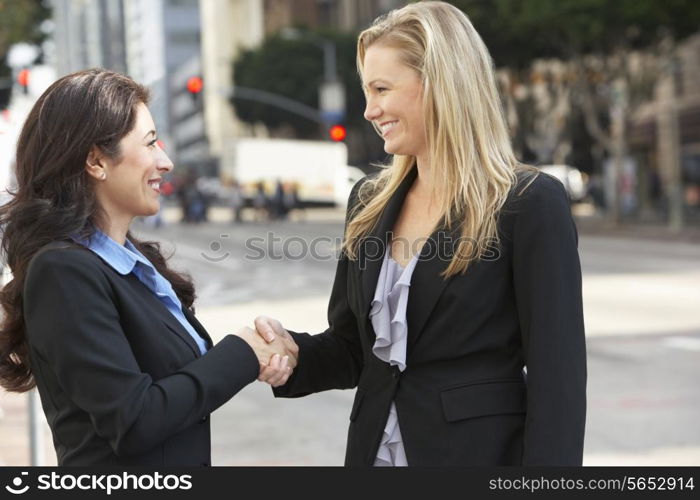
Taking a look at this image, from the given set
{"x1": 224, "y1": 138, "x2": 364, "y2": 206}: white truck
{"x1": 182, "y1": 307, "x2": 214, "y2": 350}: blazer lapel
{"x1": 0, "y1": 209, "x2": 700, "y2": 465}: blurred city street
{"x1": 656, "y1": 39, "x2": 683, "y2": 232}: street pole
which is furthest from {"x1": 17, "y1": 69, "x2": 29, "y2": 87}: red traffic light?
{"x1": 224, "y1": 138, "x2": 364, "y2": 206}: white truck

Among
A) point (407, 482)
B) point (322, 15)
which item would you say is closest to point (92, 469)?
point (407, 482)

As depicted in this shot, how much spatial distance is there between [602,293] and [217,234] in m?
23.5

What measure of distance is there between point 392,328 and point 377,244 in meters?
0.25

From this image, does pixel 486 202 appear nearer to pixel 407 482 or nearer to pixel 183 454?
pixel 407 482

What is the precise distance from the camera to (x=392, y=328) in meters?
2.78

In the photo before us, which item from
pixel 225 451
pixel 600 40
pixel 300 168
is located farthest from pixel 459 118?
pixel 300 168

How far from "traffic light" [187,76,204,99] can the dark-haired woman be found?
35546 mm

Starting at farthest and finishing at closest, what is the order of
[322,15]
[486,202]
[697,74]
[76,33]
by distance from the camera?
1. [322,15]
2. [697,74]
3. [76,33]
4. [486,202]

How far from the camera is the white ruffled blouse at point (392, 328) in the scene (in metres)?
2.75

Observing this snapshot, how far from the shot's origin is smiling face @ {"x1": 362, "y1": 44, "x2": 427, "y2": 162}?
2811mm

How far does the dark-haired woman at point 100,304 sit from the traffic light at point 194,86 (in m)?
35.5

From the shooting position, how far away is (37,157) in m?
2.54

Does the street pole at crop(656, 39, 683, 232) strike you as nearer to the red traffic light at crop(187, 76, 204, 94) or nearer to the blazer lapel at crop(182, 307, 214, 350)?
the red traffic light at crop(187, 76, 204, 94)

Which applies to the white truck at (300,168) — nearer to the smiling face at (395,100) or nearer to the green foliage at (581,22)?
the green foliage at (581,22)
